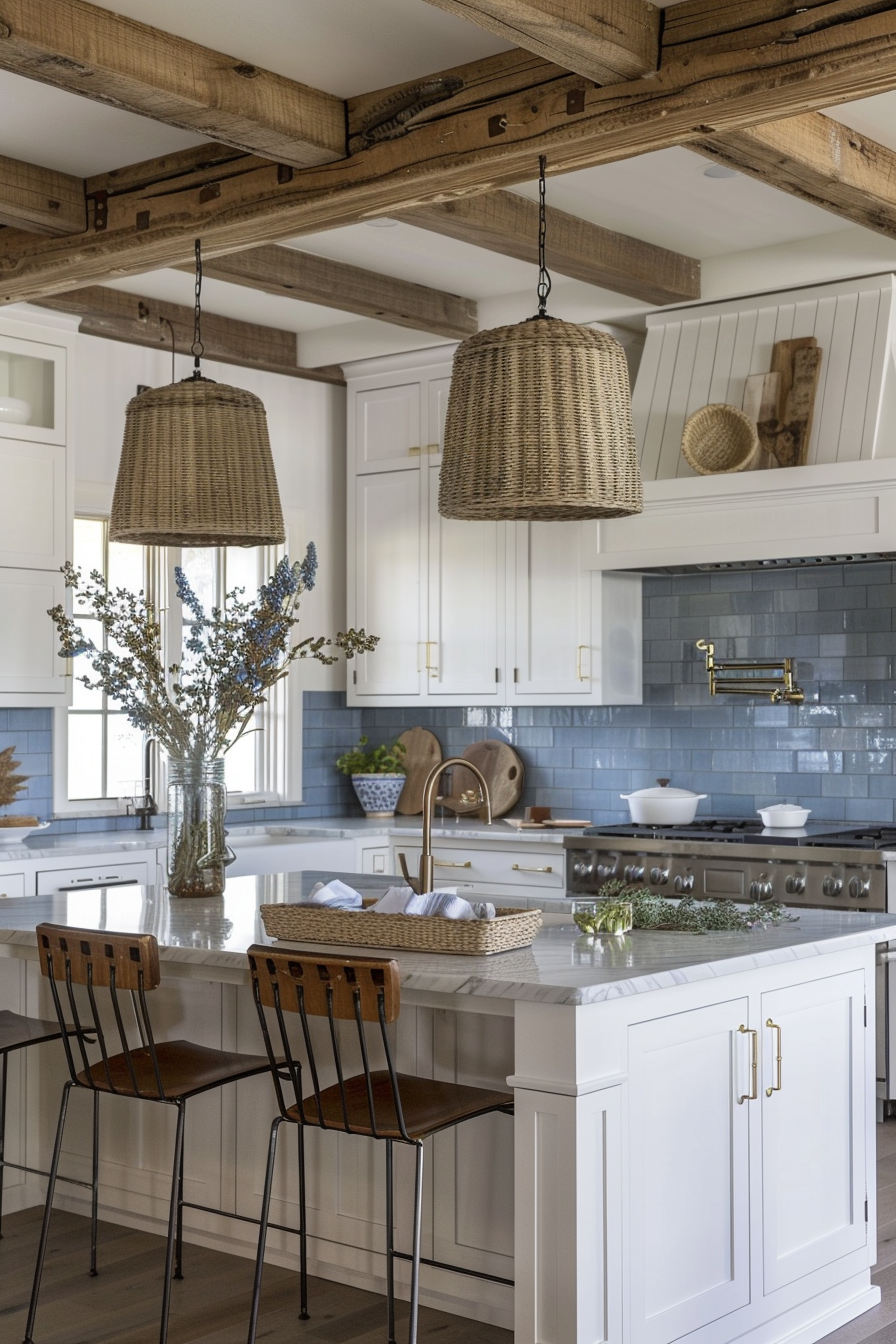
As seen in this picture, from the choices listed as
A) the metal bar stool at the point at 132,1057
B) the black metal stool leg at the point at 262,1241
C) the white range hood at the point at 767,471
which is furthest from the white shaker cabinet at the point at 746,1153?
the white range hood at the point at 767,471

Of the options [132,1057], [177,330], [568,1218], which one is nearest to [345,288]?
[177,330]

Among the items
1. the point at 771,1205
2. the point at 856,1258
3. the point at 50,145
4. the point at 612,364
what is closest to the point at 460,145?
the point at 612,364

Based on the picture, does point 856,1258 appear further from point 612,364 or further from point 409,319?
point 409,319

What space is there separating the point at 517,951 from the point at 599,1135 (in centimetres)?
48

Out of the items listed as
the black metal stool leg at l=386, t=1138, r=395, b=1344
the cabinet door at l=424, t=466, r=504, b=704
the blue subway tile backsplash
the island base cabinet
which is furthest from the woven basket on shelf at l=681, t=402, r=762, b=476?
the island base cabinet

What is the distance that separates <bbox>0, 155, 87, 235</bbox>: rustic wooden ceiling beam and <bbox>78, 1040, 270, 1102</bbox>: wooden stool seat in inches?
95.0

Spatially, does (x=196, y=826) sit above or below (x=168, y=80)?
below

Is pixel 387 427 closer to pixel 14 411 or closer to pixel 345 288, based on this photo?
pixel 345 288

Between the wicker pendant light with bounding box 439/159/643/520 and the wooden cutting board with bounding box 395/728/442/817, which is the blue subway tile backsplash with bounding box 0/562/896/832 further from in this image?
the wicker pendant light with bounding box 439/159/643/520

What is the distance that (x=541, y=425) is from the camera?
3.00 meters

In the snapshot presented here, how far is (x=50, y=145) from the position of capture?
4305 mm

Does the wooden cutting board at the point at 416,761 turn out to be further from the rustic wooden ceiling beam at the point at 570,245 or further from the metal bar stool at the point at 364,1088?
the metal bar stool at the point at 364,1088

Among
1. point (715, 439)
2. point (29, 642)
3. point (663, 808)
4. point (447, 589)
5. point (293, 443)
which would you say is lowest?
point (663, 808)

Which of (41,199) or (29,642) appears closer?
(41,199)
